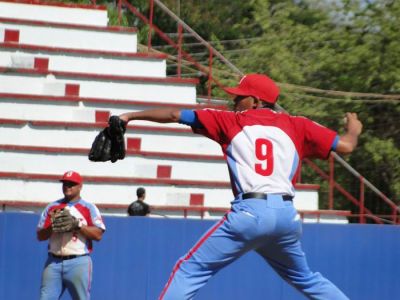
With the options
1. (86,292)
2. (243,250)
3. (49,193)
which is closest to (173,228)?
(86,292)

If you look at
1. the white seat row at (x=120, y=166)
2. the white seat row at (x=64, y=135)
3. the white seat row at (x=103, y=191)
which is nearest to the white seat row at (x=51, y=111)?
the white seat row at (x=64, y=135)

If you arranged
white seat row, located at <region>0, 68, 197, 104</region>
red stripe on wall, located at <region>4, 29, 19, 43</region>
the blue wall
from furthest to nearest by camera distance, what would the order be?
red stripe on wall, located at <region>4, 29, 19, 43</region>, white seat row, located at <region>0, 68, 197, 104</region>, the blue wall

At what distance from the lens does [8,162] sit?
15.3 metres

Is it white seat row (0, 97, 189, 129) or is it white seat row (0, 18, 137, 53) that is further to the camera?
white seat row (0, 18, 137, 53)

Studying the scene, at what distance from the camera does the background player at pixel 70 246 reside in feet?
33.0

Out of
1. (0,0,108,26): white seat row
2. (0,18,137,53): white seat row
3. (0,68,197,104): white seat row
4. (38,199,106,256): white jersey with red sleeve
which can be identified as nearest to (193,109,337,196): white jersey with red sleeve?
(38,199,106,256): white jersey with red sleeve

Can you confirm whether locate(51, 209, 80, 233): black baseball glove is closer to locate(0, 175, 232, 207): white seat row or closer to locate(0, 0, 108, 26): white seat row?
locate(0, 175, 232, 207): white seat row

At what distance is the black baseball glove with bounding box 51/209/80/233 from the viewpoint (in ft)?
32.6

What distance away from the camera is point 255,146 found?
6934 millimetres

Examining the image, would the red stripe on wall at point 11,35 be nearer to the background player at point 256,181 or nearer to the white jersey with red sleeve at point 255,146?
the background player at point 256,181

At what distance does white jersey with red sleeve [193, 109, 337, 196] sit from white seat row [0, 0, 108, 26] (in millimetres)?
11345

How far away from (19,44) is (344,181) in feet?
23.2

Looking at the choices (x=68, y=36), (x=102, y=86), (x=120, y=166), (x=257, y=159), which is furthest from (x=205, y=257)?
(x=68, y=36)

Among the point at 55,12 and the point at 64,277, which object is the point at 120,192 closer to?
the point at 55,12
